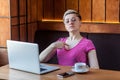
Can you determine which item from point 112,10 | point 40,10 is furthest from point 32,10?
point 112,10

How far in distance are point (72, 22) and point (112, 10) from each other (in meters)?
0.97

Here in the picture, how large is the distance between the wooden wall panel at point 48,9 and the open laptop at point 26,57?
5.10 ft

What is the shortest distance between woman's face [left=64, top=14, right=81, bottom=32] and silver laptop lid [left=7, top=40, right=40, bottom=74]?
590 mm

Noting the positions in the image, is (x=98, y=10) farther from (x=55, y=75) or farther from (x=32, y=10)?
(x=55, y=75)

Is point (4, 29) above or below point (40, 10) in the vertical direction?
below

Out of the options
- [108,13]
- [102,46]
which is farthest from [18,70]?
[108,13]

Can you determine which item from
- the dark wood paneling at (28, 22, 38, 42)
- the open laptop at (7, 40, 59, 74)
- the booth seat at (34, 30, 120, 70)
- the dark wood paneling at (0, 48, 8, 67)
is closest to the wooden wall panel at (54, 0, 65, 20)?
the dark wood paneling at (28, 22, 38, 42)

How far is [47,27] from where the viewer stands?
12.2 feet

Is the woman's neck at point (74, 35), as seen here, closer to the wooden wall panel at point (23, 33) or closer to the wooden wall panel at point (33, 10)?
the wooden wall panel at point (23, 33)

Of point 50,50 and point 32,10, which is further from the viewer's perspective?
point 32,10

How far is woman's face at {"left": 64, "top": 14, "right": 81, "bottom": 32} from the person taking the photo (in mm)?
2592

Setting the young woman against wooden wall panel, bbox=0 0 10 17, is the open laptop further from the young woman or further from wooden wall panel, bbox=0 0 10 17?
wooden wall panel, bbox=0 0 10 17

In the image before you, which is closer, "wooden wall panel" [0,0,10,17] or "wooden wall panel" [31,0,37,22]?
"wooden wall panel" [0,0,10,17]

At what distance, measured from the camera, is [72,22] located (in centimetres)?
262
